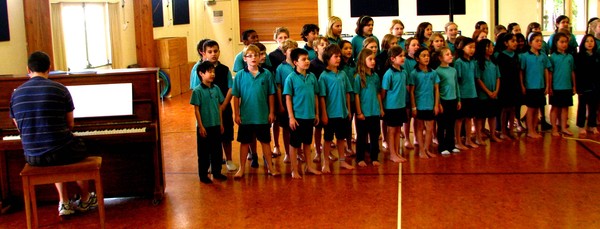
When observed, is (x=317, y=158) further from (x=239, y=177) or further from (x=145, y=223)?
(x=145, y=223)

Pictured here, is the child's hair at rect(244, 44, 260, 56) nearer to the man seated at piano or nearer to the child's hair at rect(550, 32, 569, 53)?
the man seated at piano

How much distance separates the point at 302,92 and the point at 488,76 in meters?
2.24

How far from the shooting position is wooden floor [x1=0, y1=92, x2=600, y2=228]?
15.9 feet

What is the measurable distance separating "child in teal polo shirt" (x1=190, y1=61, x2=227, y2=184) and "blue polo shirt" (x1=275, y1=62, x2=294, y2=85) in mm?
636

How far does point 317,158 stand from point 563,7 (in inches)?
351

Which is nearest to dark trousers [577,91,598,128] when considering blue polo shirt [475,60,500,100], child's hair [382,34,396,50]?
blue polo shirt [475,60,500,100]

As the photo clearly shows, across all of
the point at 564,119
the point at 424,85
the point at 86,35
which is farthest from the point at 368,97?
the point at 86,35

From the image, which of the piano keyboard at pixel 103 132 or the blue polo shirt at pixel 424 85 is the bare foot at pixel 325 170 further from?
the piano keyboard at pixel 103 132

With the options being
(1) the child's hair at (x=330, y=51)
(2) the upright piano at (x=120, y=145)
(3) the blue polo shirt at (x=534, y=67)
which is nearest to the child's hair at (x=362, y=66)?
(1) the child's hair at (x=330, y=51)

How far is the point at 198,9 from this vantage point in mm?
15094

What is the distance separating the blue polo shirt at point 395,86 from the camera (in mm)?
6469

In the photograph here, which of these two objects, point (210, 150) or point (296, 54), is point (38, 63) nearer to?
point (210, 150)

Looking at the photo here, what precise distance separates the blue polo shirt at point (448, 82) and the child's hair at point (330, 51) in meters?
1.19

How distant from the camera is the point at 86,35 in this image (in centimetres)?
1077
